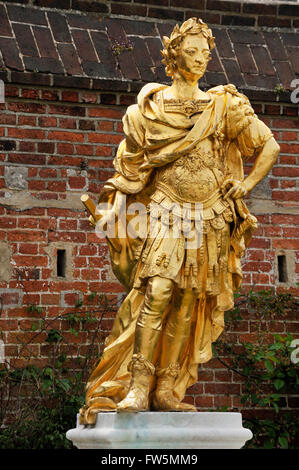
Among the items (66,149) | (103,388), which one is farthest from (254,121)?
(66,149)

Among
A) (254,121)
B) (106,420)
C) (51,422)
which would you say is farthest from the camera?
(51,422)

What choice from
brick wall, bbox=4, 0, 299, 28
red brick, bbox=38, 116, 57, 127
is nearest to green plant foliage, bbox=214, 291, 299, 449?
red brick, bbox=38, 116, 57, 127

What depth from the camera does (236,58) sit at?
9.17 metres

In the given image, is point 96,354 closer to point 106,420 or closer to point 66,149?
point 66,149

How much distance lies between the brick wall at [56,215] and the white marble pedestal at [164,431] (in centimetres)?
242

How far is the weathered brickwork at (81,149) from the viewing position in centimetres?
834

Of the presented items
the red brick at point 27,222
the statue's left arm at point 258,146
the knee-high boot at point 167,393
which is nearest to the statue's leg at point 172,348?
the knee-high boot at point 167,393

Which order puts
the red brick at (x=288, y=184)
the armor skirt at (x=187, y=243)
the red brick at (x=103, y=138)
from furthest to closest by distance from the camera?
the red brick at (x=288, y=184) < the red brick at (x=103, y=138) < the armor skirt at (x=187, y=243)

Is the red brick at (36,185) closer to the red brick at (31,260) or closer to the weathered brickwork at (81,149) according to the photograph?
the weathered brickwork at (81,149)

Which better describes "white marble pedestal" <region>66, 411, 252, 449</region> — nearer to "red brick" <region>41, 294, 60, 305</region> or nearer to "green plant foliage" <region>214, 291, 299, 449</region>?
"red brick" <region>41, 294, 60, 305</region>

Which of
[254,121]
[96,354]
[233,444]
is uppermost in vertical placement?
[254,121]

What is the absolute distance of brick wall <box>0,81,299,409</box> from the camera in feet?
27.2

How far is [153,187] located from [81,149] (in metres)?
2.40

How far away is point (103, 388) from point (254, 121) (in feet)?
5.67
